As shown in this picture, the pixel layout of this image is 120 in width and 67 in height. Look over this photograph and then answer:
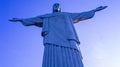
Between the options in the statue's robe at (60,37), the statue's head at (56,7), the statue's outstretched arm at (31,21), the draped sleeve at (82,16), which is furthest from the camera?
the statue's head at (56,7)

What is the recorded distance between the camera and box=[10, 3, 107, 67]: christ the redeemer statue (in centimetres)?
1257

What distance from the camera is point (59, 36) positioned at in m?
13.4

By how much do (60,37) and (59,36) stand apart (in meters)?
0.07

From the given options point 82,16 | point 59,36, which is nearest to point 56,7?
point 82,16

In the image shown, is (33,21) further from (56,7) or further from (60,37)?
(60,37)

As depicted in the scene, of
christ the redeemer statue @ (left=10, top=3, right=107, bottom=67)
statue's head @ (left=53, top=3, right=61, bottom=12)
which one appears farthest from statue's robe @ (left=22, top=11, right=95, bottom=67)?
statue's head @ (left=53, top=3, right=61, bottom=12)

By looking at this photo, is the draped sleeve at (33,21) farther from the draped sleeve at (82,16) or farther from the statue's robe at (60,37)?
the draped sleeve at (82,16)

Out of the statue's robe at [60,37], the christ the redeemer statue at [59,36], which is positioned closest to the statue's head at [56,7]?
the christ the redeemer statue at [59,36]

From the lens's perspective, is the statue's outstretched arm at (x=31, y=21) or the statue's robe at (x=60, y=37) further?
the statue's outstretched arm at (x=31, y=21)

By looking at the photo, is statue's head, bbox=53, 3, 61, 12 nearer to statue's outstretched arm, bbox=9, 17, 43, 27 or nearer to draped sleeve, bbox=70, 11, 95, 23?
draped sleeve, bbox=70, 11, 95, 23

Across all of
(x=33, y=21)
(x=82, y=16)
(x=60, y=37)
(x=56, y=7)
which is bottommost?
(x=60, y=37)

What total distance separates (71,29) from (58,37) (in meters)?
0.75

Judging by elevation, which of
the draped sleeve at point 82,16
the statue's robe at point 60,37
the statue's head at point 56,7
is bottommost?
the statue's robe at point 60,37

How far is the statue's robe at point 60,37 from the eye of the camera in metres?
12.5
